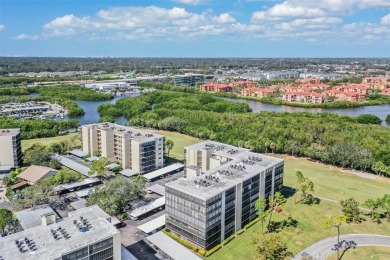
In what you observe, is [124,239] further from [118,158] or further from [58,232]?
[118,158]

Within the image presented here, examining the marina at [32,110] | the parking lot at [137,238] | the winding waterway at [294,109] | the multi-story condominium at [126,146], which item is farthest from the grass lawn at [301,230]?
the marina at [32,110]

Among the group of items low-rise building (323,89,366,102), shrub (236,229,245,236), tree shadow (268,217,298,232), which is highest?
low-rise building (323,89,366,102)

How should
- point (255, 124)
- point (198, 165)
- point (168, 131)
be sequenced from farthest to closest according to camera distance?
point (168, 131) < point (255, 124) < point (198, 165)

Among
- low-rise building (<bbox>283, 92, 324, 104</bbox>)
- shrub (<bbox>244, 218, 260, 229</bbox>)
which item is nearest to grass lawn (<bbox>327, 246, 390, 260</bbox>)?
shrub (<bbox>244, 218, 260, 229</bbox>)

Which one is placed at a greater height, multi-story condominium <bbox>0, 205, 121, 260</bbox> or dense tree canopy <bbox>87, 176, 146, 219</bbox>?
multi-story condominium <bbox>0, 205, 121, 260</bbox>

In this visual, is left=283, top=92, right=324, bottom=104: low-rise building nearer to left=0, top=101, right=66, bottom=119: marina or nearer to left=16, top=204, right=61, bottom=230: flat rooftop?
left=0, top=101, right=66, bottom=119: marina

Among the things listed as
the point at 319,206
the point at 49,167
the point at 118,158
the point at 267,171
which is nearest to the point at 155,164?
the point at 118,158
